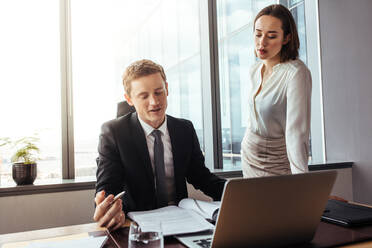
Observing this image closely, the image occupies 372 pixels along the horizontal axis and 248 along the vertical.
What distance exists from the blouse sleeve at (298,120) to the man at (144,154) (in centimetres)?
37

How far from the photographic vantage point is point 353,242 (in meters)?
0.83

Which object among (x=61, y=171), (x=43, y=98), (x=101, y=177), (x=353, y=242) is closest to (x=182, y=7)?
(x=43, y=98)

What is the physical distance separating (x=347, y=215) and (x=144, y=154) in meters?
0.86

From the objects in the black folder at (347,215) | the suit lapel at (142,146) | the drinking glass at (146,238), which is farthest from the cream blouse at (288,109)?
the drinking glass at (146,238)

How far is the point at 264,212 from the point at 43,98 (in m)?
2.09

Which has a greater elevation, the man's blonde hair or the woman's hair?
the woman's hair

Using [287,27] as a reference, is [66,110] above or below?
below

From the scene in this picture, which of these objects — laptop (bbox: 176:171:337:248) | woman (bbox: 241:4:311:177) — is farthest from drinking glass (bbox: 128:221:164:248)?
woman (bbox: 241:4:311:177)

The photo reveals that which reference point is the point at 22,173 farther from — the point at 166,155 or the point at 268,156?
the point at 268,156

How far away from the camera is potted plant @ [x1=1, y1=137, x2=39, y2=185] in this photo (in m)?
2.07

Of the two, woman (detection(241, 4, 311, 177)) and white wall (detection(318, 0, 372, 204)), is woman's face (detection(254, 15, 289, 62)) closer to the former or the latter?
woman (detection(241, 4, 311, 177))

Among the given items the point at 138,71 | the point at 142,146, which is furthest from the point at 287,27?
the point at 142,146

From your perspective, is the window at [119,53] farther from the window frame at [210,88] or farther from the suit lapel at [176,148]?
the suit lapel at [176,148]

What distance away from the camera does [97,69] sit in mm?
2521
